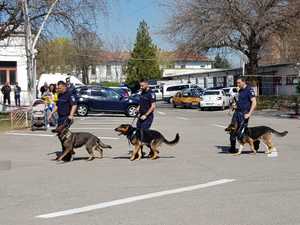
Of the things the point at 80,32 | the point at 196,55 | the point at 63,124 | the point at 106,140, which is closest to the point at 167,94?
the point at 196,55

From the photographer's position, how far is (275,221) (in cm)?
718

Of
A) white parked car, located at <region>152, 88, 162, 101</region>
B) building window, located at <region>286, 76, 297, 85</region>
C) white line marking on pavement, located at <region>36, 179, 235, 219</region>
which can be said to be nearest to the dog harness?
white line marking on pavement, located at <region>36, 179, 235, 219</region>

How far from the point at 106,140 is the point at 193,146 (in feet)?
11.5

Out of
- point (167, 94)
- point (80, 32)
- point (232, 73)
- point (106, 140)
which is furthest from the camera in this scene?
point (232, 73)

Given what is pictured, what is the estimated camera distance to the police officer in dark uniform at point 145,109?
13.5 meters

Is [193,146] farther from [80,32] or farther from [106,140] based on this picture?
[80,32]

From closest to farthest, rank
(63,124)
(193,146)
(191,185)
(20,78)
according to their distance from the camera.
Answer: (191,185), (63,124), (193,146), (20,78)

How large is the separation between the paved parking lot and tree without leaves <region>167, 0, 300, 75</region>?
81.8 feet

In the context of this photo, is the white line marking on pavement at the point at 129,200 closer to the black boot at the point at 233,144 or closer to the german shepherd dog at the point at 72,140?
the black boot at the point at 233,144

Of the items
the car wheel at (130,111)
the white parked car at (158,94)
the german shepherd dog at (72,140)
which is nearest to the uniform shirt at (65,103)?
the german shepherd dog at (72,140)

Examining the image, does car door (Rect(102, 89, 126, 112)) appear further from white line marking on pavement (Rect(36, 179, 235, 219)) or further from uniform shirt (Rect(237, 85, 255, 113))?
white line marking on pavement (Rect(36, 179, 235, 219))

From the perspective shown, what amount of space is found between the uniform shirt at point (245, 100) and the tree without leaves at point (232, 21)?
1005 inches

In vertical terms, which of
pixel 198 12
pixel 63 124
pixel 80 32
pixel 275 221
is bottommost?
pixel 275 221

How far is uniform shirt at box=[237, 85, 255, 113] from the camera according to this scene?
1391 cm
